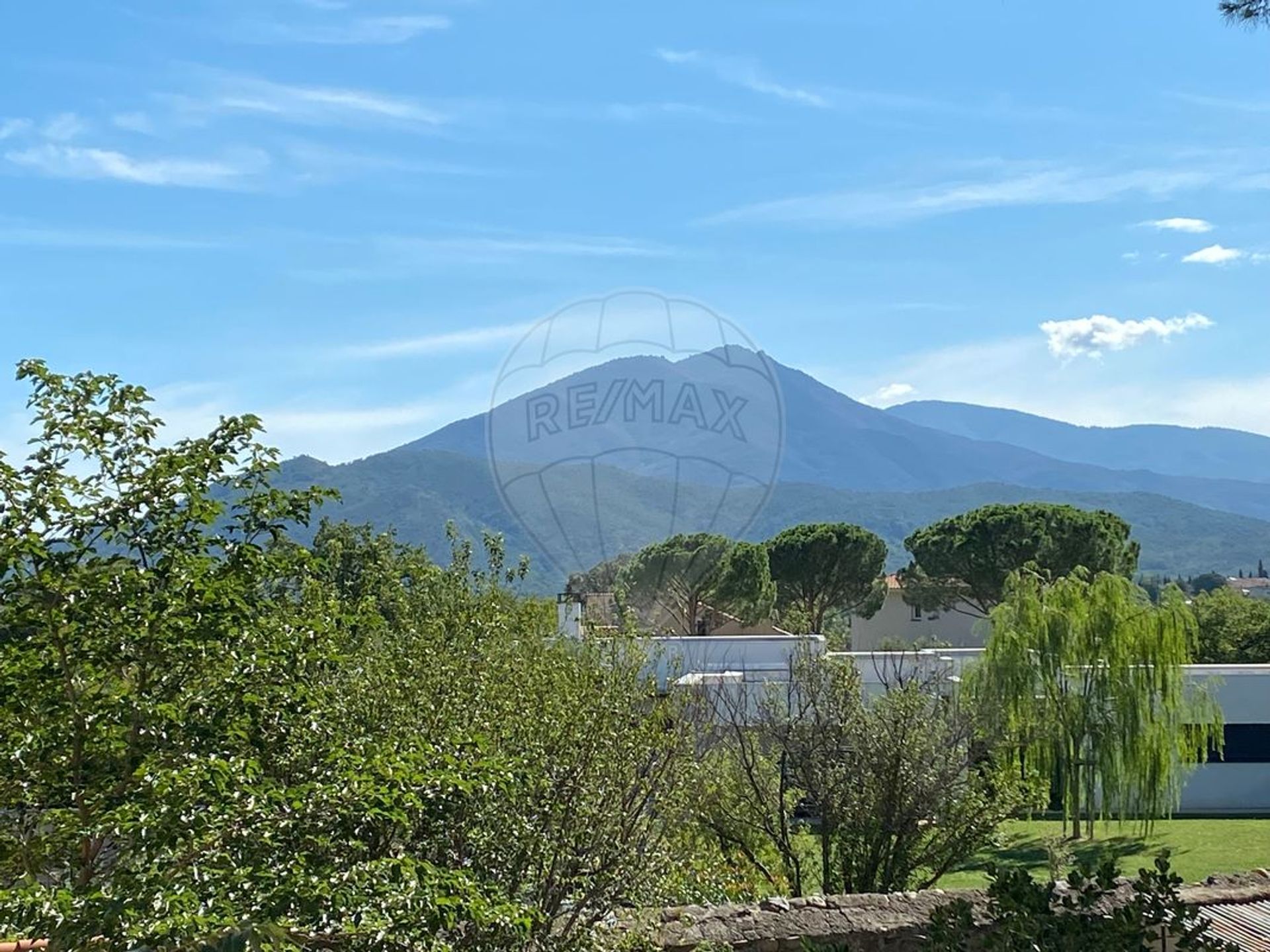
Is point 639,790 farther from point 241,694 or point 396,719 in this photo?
point 241,694

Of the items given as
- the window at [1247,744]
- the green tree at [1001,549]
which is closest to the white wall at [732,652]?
the window at [1247,744]

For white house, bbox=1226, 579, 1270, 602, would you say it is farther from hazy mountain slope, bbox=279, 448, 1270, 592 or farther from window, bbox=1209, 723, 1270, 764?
window, bbox=1209, 723, 1270, 764

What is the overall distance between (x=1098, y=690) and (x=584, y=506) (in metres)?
36.2

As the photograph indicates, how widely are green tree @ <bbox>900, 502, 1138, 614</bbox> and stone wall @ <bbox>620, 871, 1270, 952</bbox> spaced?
35.4 metres

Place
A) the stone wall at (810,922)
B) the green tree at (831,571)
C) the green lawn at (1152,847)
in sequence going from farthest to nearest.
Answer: the green tree at (831,571)
the green lawn at (1152,847)
the stone wall at (810,922)

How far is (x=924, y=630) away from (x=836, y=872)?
41882 millimetres

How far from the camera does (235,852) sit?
15.8ft

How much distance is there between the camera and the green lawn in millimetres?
18906

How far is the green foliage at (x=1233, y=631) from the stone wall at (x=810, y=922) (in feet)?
105

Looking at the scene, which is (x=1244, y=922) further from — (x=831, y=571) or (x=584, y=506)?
(x=584, y=506)

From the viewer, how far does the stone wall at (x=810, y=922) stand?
8992 millimetres

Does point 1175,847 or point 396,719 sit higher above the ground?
point 396,719

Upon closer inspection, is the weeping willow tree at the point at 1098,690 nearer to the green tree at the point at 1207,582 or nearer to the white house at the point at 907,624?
the white house at the point at 907,624

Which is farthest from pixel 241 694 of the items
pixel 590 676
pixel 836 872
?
pixel 836 872
